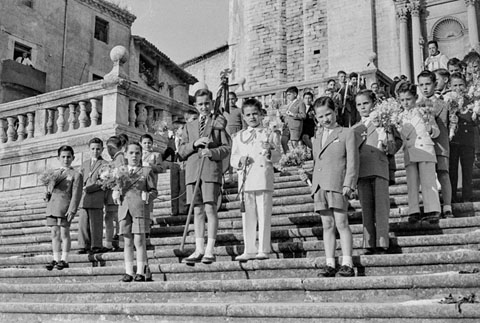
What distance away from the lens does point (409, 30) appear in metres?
23.2

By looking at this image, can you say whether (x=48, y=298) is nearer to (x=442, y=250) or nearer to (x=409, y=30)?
(x=442, y=250)

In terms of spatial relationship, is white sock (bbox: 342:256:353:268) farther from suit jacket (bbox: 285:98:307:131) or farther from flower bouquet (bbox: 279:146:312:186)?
suit jacket (bbox: 285:98:307:131)

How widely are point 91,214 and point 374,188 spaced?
4.05 m

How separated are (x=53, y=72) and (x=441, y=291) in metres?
25.5

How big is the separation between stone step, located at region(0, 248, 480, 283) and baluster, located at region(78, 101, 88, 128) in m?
4.77

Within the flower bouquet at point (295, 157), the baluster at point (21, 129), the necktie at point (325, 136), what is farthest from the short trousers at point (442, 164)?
the baluster at point (21, 129)

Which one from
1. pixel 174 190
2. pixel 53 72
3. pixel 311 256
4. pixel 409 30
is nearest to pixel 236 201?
pixel 174 190

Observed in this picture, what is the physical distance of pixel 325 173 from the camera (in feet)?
21.5

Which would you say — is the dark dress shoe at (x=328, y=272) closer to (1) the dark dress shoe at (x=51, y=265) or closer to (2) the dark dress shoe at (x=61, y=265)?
(2) the dark dress shoe at (x=61, y=265)

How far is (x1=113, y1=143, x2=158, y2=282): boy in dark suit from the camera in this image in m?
7.30

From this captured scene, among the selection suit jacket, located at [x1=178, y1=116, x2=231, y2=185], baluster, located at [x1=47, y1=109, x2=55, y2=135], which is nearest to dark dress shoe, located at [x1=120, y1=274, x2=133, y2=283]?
suit jacket, located at [x1=178, y1=116, x2=231, y2=185]

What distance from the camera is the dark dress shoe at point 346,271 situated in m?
5.99

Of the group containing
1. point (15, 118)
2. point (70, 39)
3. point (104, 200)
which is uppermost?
point (70, 39)

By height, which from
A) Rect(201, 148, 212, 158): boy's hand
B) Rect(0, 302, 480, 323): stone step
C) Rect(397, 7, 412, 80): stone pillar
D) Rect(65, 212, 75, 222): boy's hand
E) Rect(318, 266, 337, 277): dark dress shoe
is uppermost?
Rect(397, 7, 412, 80): stone pillar
